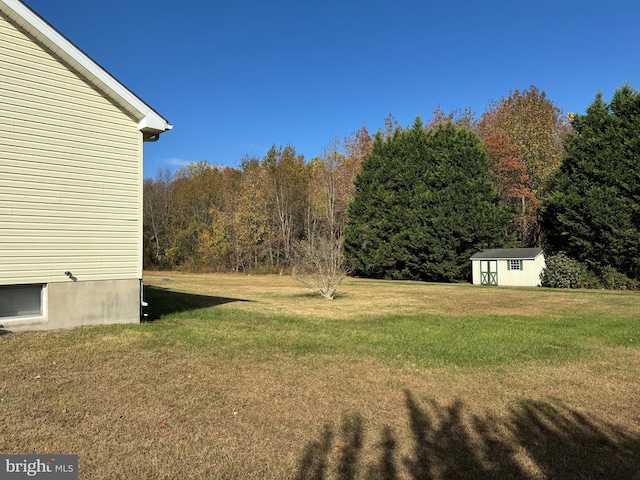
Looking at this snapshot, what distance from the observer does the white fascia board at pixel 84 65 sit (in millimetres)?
8406

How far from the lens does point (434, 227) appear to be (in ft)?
105

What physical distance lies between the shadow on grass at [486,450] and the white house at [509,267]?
24.4 meters

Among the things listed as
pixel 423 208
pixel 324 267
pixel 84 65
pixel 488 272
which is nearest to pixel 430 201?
pixel 423 208

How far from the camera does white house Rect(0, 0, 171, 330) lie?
8344 mm

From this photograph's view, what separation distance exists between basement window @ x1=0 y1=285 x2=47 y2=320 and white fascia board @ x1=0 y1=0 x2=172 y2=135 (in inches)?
159

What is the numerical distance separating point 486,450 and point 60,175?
28.8 feet

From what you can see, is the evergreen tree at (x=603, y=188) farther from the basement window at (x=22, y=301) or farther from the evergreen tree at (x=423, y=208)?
the basement window at (x=22, y=301)

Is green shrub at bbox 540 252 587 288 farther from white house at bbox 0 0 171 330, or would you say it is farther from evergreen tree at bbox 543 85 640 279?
white house at bbox 0 0 171 330

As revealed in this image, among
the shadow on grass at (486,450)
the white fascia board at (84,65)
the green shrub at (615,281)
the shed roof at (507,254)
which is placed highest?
the white fascia board at (84,65)

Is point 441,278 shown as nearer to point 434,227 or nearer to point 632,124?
point 434,227

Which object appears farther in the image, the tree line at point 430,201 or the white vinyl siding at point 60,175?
the tree line at point 430,201

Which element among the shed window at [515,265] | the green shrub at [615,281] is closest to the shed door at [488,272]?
the shed window at [515,265]

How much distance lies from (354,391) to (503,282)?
82.0 feet

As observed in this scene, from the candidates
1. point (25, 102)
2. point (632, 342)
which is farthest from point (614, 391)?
point (25, 102)
